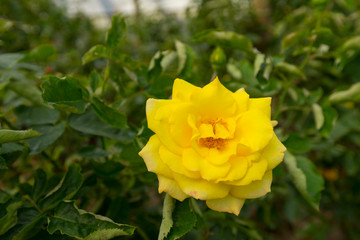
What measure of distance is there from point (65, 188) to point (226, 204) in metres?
0.33

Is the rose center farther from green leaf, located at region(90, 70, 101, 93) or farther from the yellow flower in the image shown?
green leaf, located at region(90, 70, 101, 93)

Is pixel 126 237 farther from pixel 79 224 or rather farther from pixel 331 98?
pixel 331 98

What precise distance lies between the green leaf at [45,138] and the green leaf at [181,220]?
313 millimetres

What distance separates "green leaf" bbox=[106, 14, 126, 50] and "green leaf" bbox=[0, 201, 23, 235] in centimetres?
37

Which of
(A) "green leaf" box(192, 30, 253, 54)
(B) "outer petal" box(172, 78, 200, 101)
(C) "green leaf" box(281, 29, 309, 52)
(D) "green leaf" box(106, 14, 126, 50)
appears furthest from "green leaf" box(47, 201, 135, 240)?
(C) "green leaf" box(281, 29, 309, 52)

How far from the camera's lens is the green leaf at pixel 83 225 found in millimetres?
482

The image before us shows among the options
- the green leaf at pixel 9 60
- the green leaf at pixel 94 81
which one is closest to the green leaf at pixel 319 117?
the green leaf at pixel 94 81

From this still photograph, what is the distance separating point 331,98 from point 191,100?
457 millimetres

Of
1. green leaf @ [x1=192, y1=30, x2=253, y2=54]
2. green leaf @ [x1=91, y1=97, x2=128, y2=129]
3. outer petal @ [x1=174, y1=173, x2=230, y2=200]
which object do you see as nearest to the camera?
outer petal @ [x1=174, y1=173, x2=230, y2=200]

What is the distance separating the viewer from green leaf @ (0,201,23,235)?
526mm

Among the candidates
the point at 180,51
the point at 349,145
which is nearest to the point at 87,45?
the point at 180,51

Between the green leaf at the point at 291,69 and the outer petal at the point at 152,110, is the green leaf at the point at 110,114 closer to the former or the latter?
the outer petal at the point at 152,110

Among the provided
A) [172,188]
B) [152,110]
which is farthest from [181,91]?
[172,188]

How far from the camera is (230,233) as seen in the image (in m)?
Result: 0.83
